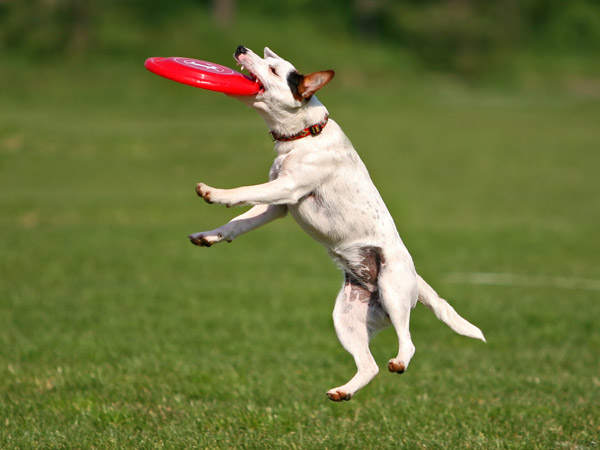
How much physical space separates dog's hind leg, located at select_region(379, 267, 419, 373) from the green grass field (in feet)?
2.66

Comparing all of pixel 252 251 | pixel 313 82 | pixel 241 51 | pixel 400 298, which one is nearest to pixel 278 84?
pixel 313 82

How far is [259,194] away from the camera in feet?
15.8

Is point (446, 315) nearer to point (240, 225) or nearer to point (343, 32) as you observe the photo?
point (240, 225)

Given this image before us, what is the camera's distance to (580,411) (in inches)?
249

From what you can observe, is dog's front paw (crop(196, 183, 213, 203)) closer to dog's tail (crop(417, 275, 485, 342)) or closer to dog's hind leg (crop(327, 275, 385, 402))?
dog's hind leg (crop(327, 275, 385, 402))

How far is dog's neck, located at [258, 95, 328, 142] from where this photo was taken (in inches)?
199

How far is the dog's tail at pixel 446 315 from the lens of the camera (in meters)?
5.36

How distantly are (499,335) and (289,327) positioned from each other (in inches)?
93.1

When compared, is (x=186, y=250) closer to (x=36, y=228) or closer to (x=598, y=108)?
(x=36, y=228)

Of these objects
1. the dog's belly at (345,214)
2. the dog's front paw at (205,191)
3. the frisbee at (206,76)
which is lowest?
the dog's belly at (345,214)

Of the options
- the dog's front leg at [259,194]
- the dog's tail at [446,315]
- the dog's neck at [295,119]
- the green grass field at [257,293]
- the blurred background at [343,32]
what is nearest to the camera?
the dog's front leg at [259,194]

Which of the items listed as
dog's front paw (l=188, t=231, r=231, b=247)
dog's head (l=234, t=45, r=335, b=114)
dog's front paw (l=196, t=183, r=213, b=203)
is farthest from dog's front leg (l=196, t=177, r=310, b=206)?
dog's head (l=234, t=45, r=335, b=114)

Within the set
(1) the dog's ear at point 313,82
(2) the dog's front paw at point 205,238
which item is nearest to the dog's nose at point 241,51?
(1) the dog's ear at point 313,82

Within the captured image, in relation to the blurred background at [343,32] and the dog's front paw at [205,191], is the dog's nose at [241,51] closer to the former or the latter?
the dog's front paw at [205,191]
